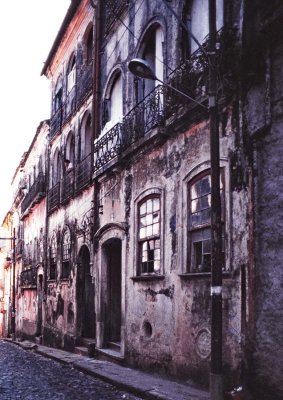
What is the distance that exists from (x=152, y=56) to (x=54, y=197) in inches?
391

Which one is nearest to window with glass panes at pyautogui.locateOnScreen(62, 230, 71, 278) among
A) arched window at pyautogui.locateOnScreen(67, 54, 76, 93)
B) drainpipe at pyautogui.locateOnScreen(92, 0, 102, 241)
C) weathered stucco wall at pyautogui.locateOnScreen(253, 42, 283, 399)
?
drainpipe at pyautogui.locateOnScreen(92, 0, 102, 241)

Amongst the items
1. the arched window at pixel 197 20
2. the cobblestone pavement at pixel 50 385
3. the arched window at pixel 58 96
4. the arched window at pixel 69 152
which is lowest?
the cobblestone pavement at pixel 50 385

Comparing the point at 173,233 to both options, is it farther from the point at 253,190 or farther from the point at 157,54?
the point at 157,54

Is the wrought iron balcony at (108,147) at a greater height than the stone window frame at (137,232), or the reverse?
the wrought iron balcony at (108,147)

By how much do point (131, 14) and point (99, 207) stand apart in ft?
17.1

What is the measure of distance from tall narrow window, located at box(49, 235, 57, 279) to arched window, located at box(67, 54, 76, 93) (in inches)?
231

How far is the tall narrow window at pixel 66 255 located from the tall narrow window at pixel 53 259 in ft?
3.91

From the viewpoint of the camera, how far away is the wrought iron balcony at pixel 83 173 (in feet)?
55.2

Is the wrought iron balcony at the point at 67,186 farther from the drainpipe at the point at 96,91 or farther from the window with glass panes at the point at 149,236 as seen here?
the window with glass panes at the point at 149,236

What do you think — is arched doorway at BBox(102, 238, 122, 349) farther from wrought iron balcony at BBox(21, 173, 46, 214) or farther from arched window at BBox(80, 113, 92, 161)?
wrought iron balcony at BBox(21, 173, 46, 214)

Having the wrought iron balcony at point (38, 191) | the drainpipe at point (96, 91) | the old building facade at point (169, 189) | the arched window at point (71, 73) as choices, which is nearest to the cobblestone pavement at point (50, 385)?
the old building facade at point (169, 189)

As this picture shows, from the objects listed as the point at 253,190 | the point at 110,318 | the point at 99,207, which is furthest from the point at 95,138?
the point at 253,190

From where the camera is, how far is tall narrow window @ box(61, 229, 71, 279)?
63.4ft

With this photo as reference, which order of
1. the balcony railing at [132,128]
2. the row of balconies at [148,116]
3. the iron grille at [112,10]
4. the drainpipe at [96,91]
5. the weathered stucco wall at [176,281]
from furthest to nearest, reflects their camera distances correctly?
the drainpipe at [96,91] < the iron grille at [112,10] < the balcony railing at [132,128] < the row of balconies at [148,116] < the weathered stucco wall at [176,281]
